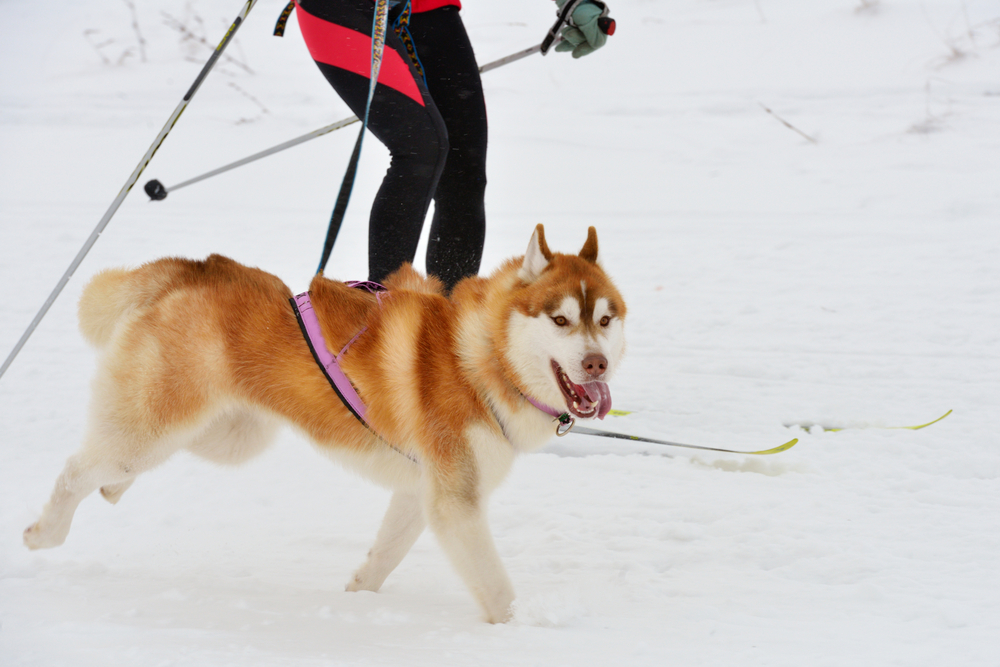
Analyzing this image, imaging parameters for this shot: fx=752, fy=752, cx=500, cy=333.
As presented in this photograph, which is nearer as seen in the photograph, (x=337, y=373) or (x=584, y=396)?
(x=584, y=396)

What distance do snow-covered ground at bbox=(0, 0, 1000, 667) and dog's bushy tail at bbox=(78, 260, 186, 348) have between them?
2.50 feet

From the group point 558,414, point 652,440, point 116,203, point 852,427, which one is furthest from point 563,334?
point 852,427

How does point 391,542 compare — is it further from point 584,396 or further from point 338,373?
point 584,396

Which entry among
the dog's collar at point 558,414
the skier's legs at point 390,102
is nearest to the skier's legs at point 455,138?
the skier's legs at point 390,102

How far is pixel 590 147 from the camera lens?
8578mm

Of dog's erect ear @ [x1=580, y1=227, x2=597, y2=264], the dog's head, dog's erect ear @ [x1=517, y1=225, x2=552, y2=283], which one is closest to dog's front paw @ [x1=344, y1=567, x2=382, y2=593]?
the dog's head

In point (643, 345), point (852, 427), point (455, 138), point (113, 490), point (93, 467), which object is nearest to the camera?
point (93, 467)

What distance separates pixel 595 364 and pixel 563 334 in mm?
136

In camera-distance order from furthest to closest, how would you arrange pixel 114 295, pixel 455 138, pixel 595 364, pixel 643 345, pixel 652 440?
1. pixel 643 345
2. pixel 652 440
3. pixel 455 138
4. pixel 114 295
5. pixel 595 364

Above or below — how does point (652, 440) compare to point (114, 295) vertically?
below

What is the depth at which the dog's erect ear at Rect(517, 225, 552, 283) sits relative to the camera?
214cm

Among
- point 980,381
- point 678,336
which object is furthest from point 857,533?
point 678,336

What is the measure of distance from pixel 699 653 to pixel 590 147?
7348mm

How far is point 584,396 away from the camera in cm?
205
